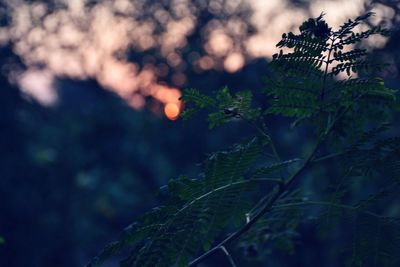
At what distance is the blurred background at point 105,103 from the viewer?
6.95 m

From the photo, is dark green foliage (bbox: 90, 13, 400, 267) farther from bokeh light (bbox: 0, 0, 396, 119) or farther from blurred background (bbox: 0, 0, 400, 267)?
bokeh light (bbox: 0, 0, 396, 119)

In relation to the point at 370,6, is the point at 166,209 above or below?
below

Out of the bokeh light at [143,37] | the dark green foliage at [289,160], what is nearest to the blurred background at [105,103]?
the bokeh light at [143,37]

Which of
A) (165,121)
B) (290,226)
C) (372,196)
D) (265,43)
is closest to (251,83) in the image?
A: (265,43)

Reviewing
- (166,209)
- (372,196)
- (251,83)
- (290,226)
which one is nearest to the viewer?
(166,209)

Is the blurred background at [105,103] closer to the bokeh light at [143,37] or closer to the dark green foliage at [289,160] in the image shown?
the bokeh light at [143,37]

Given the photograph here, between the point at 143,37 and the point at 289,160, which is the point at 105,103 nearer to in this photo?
the point at 143,37

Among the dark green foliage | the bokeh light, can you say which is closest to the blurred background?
the bokeh light

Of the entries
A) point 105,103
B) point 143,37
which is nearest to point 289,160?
point 143,37

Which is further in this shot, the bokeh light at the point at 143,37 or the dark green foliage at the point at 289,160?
the bokeh light at the point at 143,37

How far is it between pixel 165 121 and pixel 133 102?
588 millimetres

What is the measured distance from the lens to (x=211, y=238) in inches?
55.9

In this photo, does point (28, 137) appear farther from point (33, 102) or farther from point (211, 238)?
point (211, 238)

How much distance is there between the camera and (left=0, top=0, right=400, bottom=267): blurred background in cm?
695
